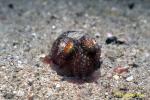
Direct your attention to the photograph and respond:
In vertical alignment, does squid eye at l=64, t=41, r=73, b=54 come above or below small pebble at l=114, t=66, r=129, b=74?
above

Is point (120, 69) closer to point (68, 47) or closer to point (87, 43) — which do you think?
point (87, 43)

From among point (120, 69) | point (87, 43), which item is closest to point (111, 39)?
point (120, 69)

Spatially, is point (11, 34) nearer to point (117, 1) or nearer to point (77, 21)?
point (77, 21)

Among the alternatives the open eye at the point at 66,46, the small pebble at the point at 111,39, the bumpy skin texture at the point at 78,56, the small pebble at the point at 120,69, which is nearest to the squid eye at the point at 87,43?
the bumpy skin texture at the point at 78,56

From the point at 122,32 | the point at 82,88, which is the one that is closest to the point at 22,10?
the point at 122,32

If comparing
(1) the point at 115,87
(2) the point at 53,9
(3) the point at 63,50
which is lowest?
(1) the point at 115,87

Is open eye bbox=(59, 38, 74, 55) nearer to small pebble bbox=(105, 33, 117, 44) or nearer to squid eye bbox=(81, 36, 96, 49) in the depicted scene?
squid eye bbox=(81, 36, 96, 49)

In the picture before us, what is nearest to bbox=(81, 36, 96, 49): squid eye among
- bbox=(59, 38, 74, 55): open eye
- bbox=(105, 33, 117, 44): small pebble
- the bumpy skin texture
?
the bumpy skin texture

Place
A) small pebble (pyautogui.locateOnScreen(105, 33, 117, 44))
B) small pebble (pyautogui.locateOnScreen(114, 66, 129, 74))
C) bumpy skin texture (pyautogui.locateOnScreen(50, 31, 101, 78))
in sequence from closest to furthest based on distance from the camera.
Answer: bumpy skin texture (pyautogui.locateOnScreen(50, 31, 101, 78)), small pebble (pyautogui.locateOnScreen(114, 66, 129, 74)), small pebble (pyautogui.locateOnScreen(105, 33, 117, 44))
